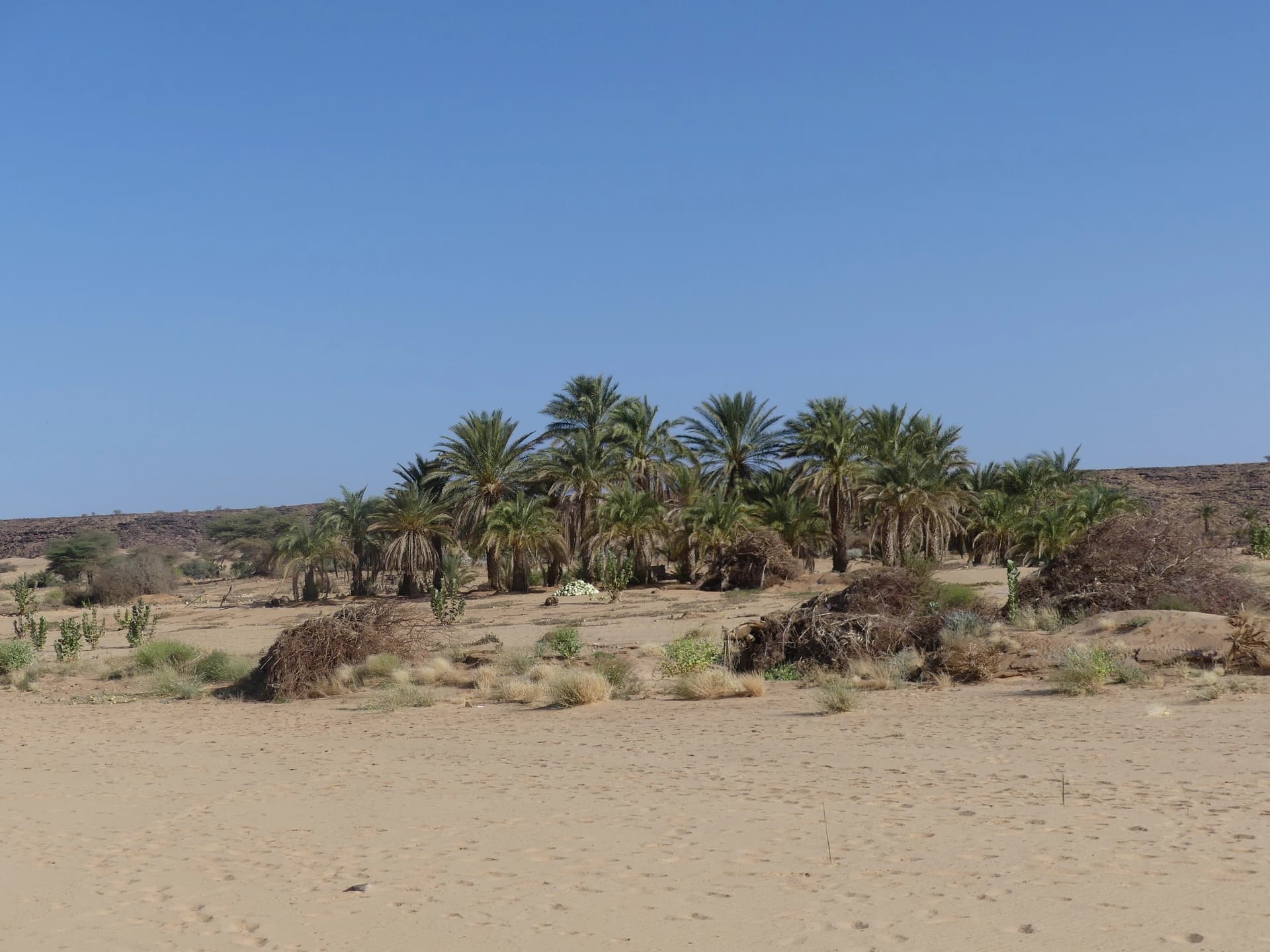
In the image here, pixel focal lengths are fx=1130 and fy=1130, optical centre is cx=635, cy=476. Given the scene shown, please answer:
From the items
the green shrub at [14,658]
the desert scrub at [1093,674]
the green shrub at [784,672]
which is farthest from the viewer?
the green shrub at [14,658]

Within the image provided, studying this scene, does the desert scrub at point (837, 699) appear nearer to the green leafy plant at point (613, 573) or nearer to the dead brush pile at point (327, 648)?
the dead brush pile at point (327, 648)

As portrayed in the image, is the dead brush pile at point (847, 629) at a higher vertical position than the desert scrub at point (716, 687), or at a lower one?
higher

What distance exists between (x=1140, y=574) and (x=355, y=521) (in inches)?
1314

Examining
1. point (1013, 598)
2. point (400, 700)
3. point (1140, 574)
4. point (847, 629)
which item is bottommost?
point (400, 700)

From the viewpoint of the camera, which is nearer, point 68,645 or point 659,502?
point 68,645

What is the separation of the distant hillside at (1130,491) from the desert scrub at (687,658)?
123 ft

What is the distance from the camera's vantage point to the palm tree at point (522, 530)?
41.8 m

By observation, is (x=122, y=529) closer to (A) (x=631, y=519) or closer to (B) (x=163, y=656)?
(A) (x=631, y=519)

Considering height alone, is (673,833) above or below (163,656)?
below

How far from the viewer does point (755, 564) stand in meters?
40.3

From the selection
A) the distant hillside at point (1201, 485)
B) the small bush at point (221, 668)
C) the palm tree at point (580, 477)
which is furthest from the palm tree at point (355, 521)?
the distant hillside at point (1201, 485)

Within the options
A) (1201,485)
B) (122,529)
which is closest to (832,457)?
(1201,485)

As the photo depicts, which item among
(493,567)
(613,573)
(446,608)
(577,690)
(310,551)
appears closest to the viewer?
(577,690)

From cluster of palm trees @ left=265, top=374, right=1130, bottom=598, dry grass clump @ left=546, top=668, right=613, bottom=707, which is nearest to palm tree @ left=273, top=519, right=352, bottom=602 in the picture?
cluster of palm trees @ left=265, top=374, right=1130, bottom=598
